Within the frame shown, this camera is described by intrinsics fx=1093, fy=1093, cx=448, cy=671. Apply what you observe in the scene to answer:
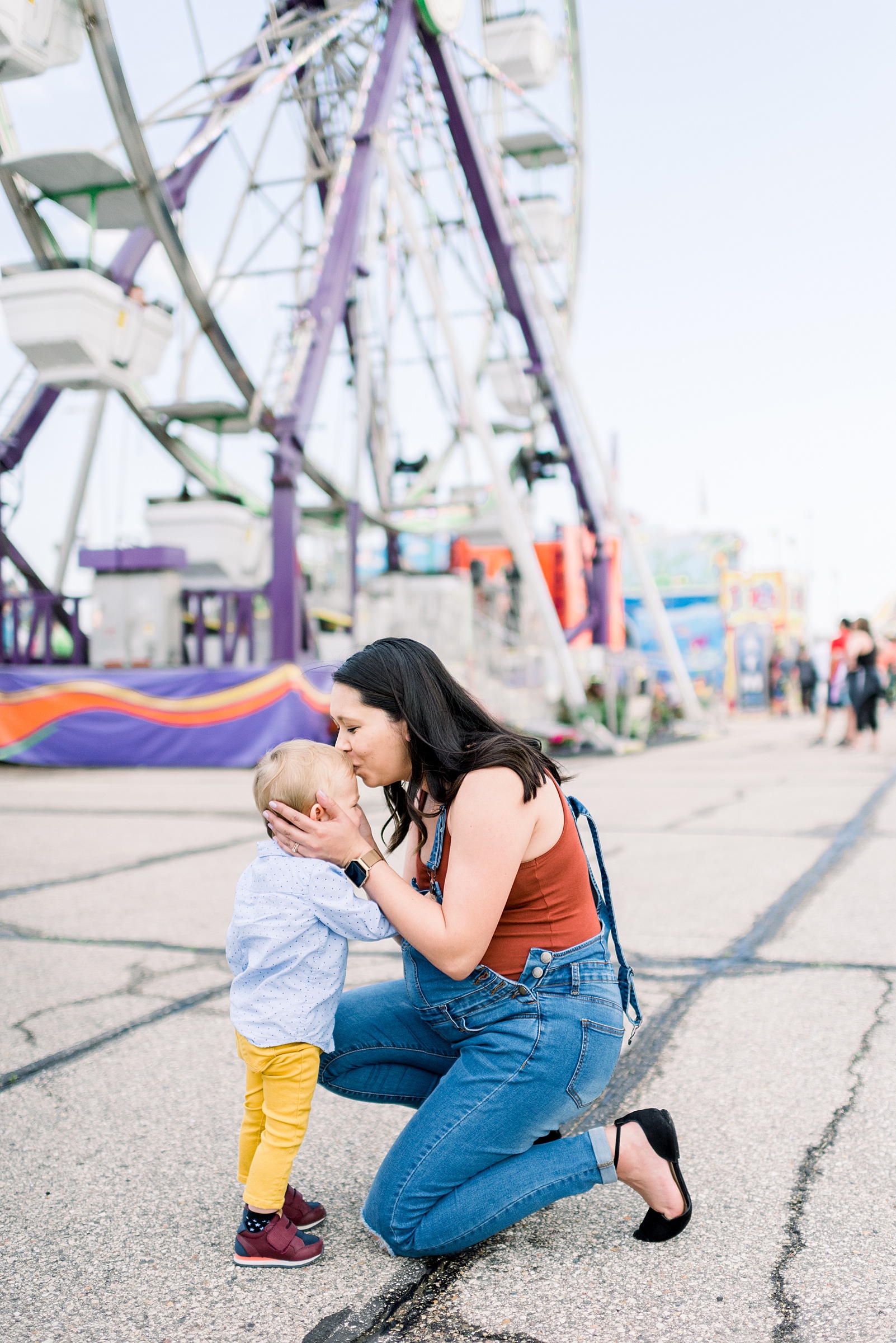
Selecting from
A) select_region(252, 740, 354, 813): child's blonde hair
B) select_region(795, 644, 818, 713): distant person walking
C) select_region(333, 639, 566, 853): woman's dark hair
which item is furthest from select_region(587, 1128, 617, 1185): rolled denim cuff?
select_region(795, 644, 818, 713): distant person walking

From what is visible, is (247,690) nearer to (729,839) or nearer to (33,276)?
(33,276)

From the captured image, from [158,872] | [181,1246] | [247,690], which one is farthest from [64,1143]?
[247,690]

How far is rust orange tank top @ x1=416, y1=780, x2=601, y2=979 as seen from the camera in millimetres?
1962

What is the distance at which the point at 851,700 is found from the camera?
1237 centimetres

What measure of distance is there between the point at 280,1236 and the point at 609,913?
0.82 metres

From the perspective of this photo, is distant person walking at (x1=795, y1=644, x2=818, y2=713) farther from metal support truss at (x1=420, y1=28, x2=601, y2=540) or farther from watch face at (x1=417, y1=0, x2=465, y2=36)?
watch face at (x1=417, y1=0, x2=465, y2=36)

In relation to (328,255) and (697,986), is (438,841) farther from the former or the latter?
(328,255)

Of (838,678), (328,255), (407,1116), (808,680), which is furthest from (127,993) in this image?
(808,680)

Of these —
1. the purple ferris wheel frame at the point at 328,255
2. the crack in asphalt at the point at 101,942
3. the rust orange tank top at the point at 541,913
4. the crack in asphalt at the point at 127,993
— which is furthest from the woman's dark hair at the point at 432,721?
the purple ferris wheel frame at the point at 328,255

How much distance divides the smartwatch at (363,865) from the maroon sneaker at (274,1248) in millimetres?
589

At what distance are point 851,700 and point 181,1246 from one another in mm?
11614

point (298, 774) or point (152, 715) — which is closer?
point (298, 774)

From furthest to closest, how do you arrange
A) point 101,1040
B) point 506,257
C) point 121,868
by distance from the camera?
1. point 506,257
2. point 121,868
3. point 101,1040

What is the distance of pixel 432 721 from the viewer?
1.97 m
